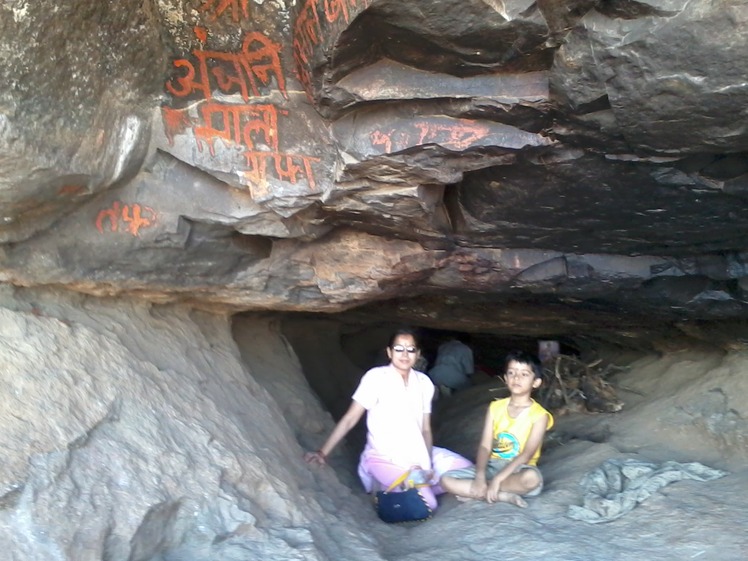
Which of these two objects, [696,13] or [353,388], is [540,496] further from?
[353,388]

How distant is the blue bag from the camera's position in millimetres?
2980

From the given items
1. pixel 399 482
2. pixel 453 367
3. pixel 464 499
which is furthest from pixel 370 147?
pixel 453 367

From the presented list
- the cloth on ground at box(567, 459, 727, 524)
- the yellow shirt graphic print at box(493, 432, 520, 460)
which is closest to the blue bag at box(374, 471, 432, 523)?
the yellow shirt graphic print at box(493, 432, 520, 460)

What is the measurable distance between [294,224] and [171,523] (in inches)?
46.4

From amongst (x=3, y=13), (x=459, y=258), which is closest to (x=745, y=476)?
(x=459, y=258)

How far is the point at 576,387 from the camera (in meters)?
4.34

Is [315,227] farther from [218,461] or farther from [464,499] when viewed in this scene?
[464,499]

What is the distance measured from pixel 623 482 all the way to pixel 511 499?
0.48m

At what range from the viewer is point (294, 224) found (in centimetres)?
280

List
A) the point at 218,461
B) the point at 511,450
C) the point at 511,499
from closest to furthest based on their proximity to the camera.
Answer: the point at 218,461
the point at 511,499
the point at 511,450

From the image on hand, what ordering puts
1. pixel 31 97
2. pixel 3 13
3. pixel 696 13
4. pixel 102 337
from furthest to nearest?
pixel 102 337 < pixel 31 97 < pixel 3 13 < pixel 696 13

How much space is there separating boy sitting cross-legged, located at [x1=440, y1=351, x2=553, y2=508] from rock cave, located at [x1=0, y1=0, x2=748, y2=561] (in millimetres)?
71

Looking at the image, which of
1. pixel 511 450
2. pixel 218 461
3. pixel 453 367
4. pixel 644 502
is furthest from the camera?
pixel 453 367

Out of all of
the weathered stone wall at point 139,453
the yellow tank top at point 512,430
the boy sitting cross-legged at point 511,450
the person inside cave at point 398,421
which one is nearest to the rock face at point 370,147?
the weathered stone wall at point 139,453
